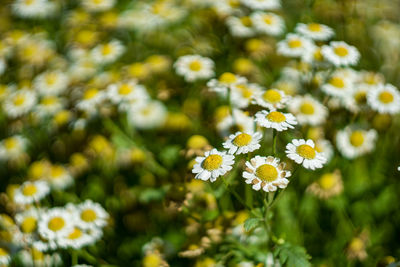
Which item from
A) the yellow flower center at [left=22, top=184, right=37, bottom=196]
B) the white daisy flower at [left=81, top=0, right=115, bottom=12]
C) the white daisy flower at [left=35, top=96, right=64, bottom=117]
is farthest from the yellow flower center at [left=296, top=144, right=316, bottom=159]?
the white daisy flower at [left=81, top=0, right=115, bottom=12]

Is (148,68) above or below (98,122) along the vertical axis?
above

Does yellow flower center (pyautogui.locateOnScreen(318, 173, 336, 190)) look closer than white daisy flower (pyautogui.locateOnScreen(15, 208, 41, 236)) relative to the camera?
No

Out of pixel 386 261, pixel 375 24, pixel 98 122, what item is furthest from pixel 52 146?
pixel 375 24

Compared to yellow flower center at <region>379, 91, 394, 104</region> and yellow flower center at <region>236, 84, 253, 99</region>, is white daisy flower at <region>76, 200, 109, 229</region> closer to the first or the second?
yellow flower center at <region>236, 84, 253, 99</region>

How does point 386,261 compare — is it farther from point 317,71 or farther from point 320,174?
point 317,71

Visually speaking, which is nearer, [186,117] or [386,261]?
[386,261]

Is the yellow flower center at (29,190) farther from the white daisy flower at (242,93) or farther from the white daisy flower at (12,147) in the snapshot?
the white daisy flower at (242,93)
